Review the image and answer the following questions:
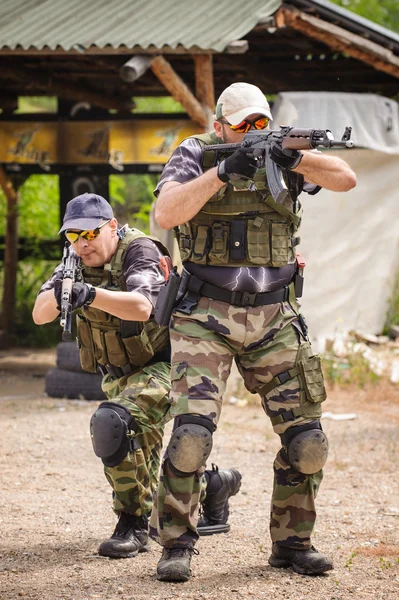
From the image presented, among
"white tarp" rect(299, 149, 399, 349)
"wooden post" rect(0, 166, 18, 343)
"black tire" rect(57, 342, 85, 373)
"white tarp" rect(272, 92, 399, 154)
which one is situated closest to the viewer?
"black tire" rect(57, 342, 85, 373)

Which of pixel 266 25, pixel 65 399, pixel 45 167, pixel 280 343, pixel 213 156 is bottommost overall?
pixel 65 399

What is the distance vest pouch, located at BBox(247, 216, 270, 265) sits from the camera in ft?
12.8

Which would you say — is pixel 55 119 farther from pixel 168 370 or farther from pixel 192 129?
pixel 168 370

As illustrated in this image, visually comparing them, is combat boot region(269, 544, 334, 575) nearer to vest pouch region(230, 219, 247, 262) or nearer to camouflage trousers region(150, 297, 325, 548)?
camouflage trousers region(150, 297, 325, 548)

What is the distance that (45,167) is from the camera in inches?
412

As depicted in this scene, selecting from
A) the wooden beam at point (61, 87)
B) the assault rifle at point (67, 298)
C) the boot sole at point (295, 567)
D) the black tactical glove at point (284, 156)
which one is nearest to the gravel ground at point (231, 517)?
the boot sole at point (295, 567)

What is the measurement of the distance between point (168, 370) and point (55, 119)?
6682 mm

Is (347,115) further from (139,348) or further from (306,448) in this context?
(306,448)

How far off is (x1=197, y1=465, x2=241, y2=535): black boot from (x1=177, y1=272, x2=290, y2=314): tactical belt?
105 cm

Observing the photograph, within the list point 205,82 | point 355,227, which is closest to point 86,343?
point 205,82

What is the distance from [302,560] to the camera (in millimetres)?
3988

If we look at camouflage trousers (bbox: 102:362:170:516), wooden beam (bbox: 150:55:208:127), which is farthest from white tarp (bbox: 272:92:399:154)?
camouflage trousers (bbox: 102:362:170:516)

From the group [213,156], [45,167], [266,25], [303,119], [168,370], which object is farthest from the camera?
[45,167]

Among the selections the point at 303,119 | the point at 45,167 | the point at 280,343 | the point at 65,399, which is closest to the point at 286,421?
the point at 280,343
